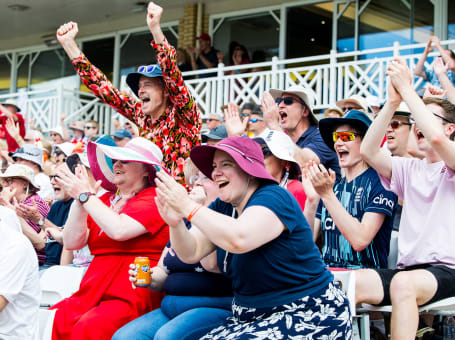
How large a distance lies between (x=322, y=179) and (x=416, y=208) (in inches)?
25.2

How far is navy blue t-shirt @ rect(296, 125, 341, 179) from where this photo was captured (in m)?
4.92

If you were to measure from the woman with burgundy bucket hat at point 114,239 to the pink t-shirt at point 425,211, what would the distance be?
1539 millimetres

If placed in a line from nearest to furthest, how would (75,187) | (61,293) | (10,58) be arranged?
(75,187) < (61,293) < (10,58)

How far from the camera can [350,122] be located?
4.21 m

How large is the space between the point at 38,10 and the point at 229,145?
13641mm

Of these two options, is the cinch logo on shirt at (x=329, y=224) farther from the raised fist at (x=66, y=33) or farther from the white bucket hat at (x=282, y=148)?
the raised fist at (x=66, y=33)

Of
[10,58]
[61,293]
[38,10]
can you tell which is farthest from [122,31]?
[61,293]

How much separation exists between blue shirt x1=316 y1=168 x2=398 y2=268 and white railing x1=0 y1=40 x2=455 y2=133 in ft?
A: 17.5

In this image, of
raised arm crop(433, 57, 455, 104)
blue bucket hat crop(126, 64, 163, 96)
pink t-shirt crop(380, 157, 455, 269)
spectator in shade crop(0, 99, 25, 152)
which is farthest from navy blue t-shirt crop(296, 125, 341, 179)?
spectator in shade crop(0, 99, 25, 152)

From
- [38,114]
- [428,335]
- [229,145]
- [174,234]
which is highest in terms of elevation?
[38,114]

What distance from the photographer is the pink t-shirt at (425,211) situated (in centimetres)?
359

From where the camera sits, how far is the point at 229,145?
3.05m

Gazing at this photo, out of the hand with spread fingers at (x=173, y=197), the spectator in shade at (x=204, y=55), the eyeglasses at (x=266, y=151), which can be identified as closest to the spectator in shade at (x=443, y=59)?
the eyeglasses at (x=266, y=151)

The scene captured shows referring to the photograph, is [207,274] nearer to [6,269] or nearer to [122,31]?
[6,269]
